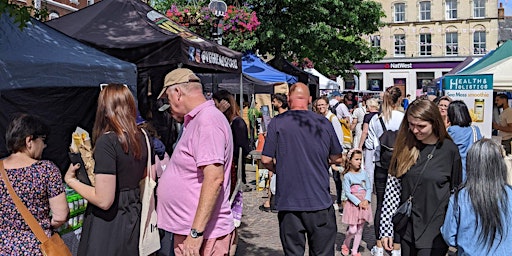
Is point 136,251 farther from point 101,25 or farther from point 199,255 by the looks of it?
point 101,25

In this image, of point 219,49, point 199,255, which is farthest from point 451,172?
point 219,49

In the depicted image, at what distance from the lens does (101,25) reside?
664 centimetres

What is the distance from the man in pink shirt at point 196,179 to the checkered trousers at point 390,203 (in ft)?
4.24

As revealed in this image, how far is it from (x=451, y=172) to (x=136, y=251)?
2282mm

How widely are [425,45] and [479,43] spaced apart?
449cm

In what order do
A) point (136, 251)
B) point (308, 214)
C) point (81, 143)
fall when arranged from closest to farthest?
point (136, 251)
point (308, 214)
point (81, 143)

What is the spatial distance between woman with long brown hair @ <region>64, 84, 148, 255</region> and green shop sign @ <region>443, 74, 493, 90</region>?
625cm

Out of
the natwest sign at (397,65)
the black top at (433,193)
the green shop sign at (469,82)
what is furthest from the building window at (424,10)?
the black top at (433,193)

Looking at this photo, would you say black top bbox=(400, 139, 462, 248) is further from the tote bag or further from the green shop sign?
the green shop sign

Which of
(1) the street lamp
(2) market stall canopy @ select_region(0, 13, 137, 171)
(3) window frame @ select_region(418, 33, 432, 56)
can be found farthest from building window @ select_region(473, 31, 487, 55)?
(2) market stall canopy @ select_region(0, 13, 137, 171)

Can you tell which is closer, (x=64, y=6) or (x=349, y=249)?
(x=349, y=249)

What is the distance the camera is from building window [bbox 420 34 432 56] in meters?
44.9

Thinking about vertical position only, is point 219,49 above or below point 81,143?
above

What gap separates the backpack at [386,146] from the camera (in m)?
5.51
